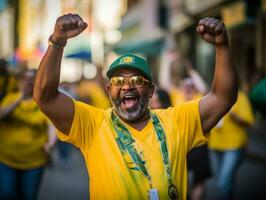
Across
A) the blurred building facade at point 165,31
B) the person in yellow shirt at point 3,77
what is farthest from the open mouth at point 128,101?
the person in yellow shirt at point 3,77

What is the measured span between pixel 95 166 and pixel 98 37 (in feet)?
→ 130

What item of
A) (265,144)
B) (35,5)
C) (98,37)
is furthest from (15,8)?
(265,144)

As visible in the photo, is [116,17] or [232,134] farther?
[116,17]

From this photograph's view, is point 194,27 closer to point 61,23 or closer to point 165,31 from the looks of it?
point 165,31

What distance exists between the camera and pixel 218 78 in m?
3.61

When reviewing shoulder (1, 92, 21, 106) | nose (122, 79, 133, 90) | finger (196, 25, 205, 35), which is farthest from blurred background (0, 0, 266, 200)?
finger (196, 25, 205, 35)

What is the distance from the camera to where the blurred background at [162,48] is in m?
10.1

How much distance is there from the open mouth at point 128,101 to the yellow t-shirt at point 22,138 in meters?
2.79

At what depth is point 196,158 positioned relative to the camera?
7.08m

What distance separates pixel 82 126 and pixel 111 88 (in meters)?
0.27

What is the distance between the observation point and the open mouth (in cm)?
356

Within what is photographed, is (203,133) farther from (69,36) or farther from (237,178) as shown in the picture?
(237,178)

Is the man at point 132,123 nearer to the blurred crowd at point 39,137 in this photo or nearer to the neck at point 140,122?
the neck at point 140,122

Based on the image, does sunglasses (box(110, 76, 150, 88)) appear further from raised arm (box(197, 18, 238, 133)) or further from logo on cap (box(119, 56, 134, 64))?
raised arm (box(197, 18, 238, 133))
